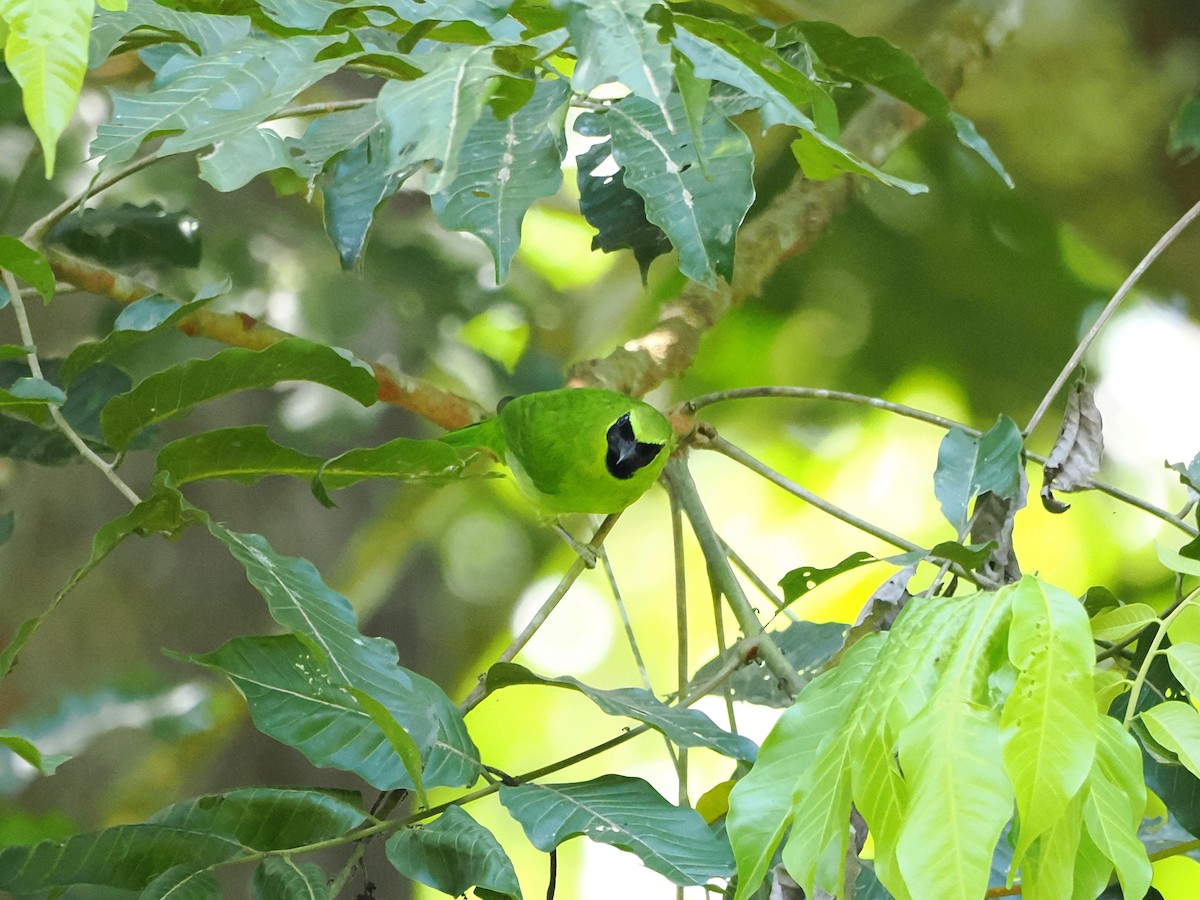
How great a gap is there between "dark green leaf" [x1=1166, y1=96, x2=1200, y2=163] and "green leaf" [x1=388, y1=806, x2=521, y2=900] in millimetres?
1377

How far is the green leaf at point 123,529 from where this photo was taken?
60 cm

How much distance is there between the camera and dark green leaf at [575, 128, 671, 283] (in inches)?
36.6

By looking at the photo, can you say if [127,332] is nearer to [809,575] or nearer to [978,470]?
[809,575]

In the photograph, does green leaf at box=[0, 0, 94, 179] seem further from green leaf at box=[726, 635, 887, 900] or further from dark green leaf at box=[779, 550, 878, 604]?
dark green leaf at box=[779, 550, 878, 604]

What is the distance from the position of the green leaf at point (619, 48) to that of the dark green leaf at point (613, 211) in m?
0.51

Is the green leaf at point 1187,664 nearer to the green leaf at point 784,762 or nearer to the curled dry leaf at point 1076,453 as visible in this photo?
the green leaf at point 784,762

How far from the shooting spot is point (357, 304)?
1403 millimetres

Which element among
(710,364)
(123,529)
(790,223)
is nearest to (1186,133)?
(790,223)

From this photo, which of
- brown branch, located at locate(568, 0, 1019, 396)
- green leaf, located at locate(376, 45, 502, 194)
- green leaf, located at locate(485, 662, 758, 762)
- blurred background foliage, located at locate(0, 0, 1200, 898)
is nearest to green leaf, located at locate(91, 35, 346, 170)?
green leaf, located at locate(376, 45, 502, 194)

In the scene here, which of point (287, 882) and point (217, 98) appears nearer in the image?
point (217, 98)

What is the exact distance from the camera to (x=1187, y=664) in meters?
0.49

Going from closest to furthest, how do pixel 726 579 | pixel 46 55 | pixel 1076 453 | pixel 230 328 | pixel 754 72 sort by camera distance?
pixel 46 55 → pixel 754 72 → pixel 1076 453 → pixel 726 579 → pixel 230 328

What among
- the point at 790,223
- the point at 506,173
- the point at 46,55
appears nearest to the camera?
the point at 46,55

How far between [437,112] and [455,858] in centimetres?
44
